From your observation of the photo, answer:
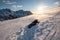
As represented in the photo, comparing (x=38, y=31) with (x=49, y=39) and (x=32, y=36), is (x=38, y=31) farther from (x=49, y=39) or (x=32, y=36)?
(x=49, y=39)

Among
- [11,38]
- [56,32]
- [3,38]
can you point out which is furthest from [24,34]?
[56,32]

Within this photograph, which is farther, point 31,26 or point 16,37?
point 31,26

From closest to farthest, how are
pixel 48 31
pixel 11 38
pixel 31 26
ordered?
pixel 11 38, pixel 48 31, pixel 31 26

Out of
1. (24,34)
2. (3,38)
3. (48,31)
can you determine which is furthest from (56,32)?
(3,38)

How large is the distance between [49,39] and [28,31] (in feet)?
9.16

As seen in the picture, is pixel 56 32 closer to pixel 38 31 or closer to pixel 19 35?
pixel 38 31

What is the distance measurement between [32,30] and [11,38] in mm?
2486

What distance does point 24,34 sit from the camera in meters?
11.1

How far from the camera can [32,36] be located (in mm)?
10617

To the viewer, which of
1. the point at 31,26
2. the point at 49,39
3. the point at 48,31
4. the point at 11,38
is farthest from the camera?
the point at 31,26

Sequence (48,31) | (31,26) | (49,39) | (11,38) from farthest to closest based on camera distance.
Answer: (31,26)
(48,31)
(11,38)
(49,39)

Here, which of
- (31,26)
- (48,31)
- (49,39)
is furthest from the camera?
(31,26)

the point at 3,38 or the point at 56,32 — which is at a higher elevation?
the point at 56,32

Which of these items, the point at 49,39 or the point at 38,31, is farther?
the point at 38,31
